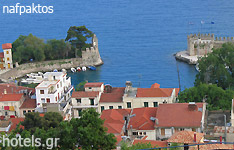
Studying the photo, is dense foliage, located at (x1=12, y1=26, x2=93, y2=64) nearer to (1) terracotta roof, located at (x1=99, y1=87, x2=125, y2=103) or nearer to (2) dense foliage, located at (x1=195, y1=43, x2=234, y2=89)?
(2) dense foliage, located at (x1=195, y1=43, x2=234, y2=89)

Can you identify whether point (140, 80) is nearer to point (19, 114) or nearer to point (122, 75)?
point (122, 75)

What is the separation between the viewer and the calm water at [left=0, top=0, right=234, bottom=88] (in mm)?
58562

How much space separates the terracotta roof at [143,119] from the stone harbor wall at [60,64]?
2375cm

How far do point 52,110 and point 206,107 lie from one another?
323 inches

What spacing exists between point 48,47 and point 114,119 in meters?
27.8

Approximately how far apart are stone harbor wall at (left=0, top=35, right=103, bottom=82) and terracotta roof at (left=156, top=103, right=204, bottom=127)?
25.6 meters

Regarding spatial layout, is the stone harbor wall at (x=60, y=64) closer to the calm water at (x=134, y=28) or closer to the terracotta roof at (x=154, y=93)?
the calm water at (x=134, y=28)

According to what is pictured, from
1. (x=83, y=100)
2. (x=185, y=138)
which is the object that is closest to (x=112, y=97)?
(x=83, y=100)

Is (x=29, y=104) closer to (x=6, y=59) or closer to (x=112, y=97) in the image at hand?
(x=112, y=97)

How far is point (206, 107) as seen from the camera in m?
35.0

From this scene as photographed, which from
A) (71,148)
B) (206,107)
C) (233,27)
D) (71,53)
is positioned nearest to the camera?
(71,148)

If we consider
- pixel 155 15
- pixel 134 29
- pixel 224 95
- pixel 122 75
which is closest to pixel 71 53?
pixel 122 75

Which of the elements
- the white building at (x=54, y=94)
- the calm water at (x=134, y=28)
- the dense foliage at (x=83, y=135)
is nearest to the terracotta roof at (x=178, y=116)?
the white building at (x=54, y=94)

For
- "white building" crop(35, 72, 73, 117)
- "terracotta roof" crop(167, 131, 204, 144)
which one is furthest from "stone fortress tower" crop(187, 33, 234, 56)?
"terracotta roof" crop(167, 131, 204, 144)
